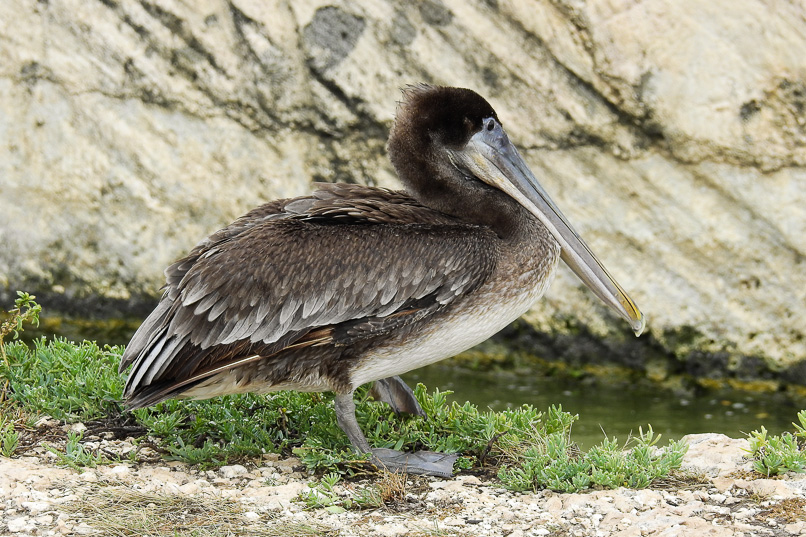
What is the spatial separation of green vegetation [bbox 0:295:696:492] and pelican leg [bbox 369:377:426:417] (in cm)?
4

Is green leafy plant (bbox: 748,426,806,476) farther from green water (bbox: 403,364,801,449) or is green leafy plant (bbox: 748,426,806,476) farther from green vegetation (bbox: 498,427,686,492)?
green water (bbox: 403,364,801,449)

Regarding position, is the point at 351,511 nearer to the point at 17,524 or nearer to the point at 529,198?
the point at 17,524

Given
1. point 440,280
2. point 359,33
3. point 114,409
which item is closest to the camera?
point 440,280

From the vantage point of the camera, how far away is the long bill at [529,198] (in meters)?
3.98

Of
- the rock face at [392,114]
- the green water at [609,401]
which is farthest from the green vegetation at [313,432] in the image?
the rock face at [392,114]

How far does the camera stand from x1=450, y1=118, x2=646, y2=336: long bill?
3977 millimetres

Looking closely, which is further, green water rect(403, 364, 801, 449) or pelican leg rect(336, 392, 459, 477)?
green water rect(403, 364, 801, 449)

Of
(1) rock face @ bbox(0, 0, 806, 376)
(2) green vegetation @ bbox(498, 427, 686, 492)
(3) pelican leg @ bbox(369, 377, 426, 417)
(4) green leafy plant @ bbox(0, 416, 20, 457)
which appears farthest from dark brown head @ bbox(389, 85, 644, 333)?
(1) rock face @ bbox(0, 0, 806, 376)

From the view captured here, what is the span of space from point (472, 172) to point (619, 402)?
9.65 ft

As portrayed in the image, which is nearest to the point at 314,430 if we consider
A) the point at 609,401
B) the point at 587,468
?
the point at 587,468

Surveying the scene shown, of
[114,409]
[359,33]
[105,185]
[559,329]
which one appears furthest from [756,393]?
[105,185]

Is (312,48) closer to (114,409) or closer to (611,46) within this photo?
(611,46)

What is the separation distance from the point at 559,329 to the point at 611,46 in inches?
82.7

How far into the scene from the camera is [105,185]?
734 centimetres
